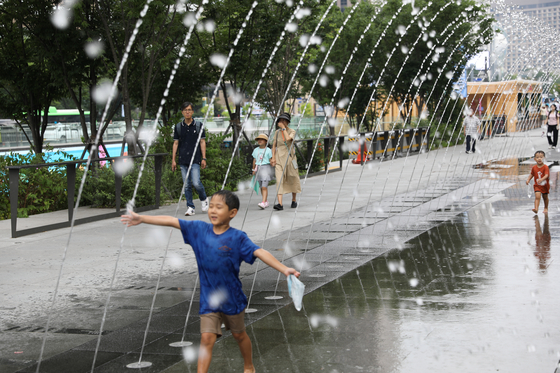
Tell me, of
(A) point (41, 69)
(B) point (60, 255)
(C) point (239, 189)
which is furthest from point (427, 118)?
(B) point (60, 255)

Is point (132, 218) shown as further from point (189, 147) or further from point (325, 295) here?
point (189, 147)

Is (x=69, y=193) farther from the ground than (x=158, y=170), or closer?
closer

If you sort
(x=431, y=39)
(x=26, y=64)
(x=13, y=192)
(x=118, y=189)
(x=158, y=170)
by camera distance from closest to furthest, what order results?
(x=13, y=192) → (x=118, y=189) → (x=158, y=170) → (x=26, y=64) → (x=431, y=39)

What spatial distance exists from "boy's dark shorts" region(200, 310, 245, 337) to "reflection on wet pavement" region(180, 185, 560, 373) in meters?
0.46

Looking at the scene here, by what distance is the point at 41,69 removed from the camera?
1531 centimetres

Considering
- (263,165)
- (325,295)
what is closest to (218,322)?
(325,295)

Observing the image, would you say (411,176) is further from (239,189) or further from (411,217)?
(411,217)

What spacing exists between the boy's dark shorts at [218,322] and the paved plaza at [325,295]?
48 centimetres

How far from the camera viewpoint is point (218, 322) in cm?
395

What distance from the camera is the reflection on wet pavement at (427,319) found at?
4.40 metres

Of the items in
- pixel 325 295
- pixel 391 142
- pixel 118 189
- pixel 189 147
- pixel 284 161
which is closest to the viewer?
pixel 325 295

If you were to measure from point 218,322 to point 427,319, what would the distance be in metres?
2.03

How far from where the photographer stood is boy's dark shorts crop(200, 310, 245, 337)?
3.91 m

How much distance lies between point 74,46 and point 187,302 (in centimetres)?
928
